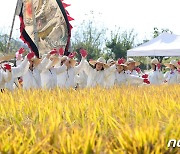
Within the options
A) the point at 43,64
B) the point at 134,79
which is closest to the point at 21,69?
the point at 43,64

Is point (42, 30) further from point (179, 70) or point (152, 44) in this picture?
point (152, 44)

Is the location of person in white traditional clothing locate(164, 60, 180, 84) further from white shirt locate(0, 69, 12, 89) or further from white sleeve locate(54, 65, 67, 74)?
white shirt locate(0, 69, 12, 89)

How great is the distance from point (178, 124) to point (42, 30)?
10633mm

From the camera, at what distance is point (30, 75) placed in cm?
891

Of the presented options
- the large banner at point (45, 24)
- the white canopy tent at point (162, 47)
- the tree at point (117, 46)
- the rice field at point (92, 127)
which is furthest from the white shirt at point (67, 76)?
the tree at point (117, 46)

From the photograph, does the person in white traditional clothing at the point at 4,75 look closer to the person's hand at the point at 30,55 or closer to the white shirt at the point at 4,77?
the white shirt at the point at 4,77

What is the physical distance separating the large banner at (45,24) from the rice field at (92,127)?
9.18m

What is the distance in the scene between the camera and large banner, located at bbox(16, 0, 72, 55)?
12648 mm

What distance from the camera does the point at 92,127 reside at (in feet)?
8.57

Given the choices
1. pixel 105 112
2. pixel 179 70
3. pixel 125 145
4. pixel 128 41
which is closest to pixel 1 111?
pixel 105 112

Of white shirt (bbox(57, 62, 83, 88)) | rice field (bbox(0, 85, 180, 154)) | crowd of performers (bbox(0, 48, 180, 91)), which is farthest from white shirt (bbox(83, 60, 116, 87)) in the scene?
rice field (bbox(0, 85, 180, 154))

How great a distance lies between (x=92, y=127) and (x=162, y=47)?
1515 cm

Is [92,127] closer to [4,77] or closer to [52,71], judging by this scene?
[4,77]

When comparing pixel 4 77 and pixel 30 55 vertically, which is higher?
pixel 30 55
